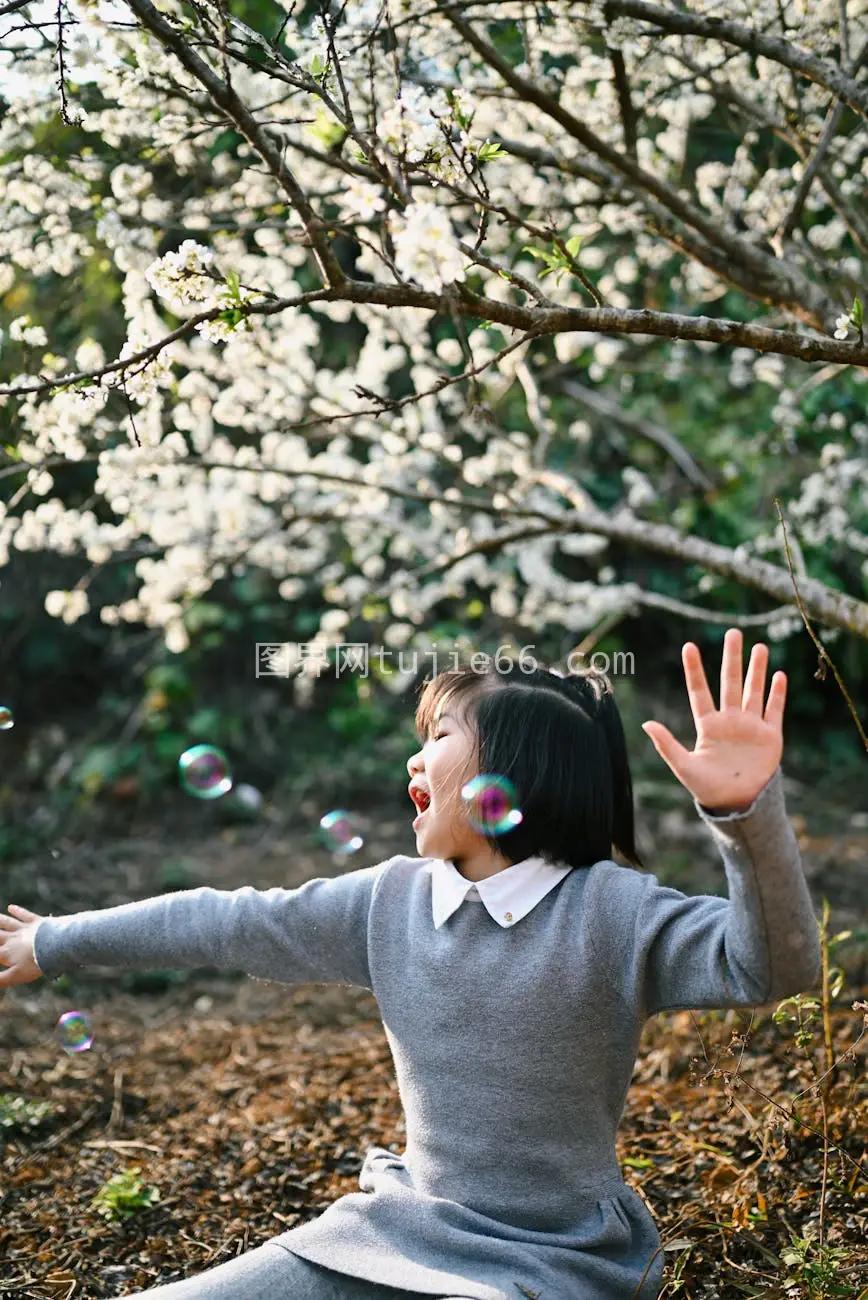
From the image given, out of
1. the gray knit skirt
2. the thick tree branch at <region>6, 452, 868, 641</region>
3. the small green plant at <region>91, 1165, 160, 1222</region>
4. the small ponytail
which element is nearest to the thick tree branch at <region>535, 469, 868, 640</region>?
the thick tree branch at <region>6, 452, 868, 641</region>

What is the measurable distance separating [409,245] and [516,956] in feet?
2.87

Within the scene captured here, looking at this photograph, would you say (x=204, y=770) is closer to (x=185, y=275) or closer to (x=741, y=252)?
(x=185, y=275)

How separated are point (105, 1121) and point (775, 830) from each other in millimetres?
1928

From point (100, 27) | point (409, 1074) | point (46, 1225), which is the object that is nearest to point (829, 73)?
point (100, 27)

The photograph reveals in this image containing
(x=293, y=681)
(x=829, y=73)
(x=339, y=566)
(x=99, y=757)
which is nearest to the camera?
(x=829, y=73)

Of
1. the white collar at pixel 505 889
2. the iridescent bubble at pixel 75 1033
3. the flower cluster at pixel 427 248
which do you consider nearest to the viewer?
the flower cluster at pixel 427 248

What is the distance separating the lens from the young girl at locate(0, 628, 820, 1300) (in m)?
1.35

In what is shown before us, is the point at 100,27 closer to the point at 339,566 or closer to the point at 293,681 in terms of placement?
the point at 339,566

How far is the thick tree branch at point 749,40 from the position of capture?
1.85 metres

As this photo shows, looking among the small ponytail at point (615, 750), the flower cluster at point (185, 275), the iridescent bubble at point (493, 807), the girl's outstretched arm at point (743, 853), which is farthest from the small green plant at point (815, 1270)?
the flower cluster at point (185, 275)

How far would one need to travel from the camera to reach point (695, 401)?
5.67m

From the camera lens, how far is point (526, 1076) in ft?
5.02

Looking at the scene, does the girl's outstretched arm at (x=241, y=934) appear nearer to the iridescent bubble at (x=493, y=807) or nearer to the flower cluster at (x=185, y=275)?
the iridescent bubble at (x=493, y=807)

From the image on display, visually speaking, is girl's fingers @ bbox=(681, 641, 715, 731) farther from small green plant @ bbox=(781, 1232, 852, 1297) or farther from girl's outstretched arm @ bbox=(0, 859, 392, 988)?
small green plant @ bbox=(781, 1232, 852, 1297)
